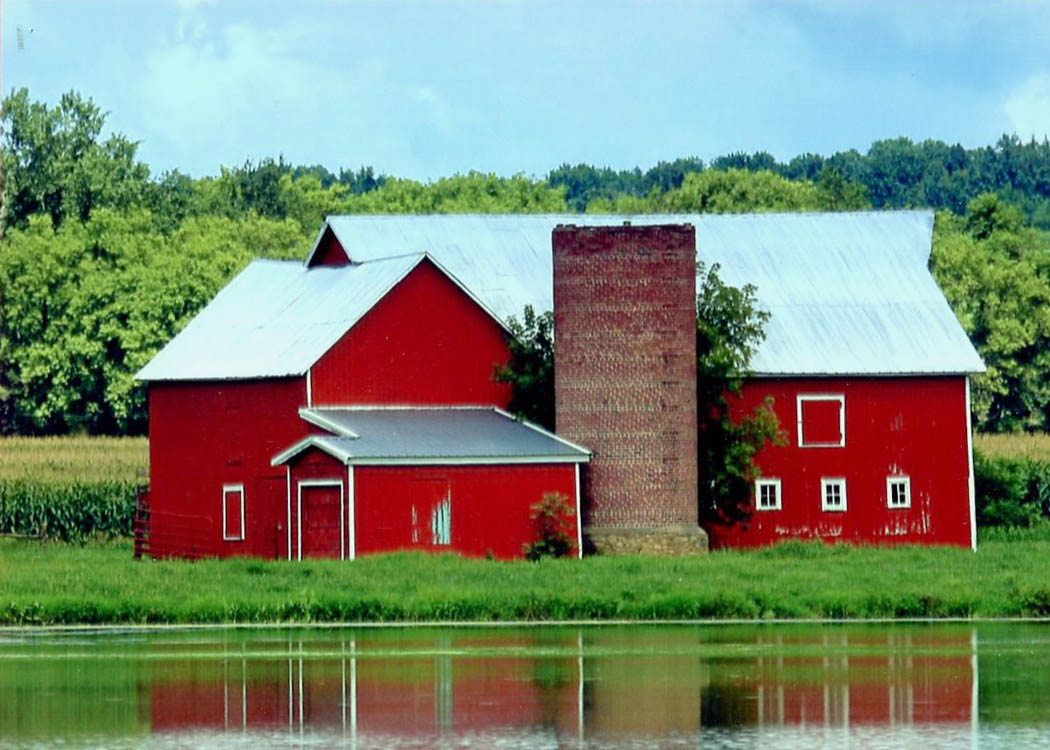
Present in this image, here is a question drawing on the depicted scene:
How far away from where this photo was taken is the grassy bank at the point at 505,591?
4103 centimetres

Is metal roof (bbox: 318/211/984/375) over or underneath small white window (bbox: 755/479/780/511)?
over

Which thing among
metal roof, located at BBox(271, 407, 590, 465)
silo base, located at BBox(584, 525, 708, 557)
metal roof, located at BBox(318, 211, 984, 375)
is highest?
metal roof, located at BBox(318, 211, 984, 375)

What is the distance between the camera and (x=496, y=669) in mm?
32562

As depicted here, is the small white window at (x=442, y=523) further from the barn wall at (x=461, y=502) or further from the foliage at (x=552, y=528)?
the foliage at (x=552, y=528)

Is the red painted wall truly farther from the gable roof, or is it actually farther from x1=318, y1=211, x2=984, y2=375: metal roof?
the gable roof

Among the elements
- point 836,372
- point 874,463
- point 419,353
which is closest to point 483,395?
point 419,353

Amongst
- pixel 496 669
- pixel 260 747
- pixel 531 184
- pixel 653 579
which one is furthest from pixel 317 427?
pixel 531 184

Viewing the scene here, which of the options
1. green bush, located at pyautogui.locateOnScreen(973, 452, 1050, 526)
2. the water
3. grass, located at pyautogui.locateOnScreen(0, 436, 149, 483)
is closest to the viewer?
the water

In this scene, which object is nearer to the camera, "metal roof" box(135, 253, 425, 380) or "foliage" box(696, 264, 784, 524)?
"metal roof" box(135, 253, 425, 380)

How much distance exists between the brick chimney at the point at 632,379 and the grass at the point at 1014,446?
22518 millimetres

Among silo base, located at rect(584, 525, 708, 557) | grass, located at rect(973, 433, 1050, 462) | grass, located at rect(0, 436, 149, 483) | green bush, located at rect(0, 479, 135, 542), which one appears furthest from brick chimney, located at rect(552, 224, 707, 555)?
grass, located at rect(973, 433, 1050, 462)

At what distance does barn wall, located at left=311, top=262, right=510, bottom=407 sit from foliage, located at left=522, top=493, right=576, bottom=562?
192 inches

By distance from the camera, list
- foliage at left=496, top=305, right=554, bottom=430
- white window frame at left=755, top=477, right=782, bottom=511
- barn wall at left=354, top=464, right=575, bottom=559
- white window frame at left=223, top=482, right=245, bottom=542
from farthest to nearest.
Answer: white window frame at left=755, top=477, right=782, bottom=511 → white window frame at left=223, top=482, right=245, bottom=542 → foliage at left=496, top=305, right=554, bottom=430 → barn wall at left=354, top=464, right=575, bottom=559

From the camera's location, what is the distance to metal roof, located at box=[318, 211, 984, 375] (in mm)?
58969
